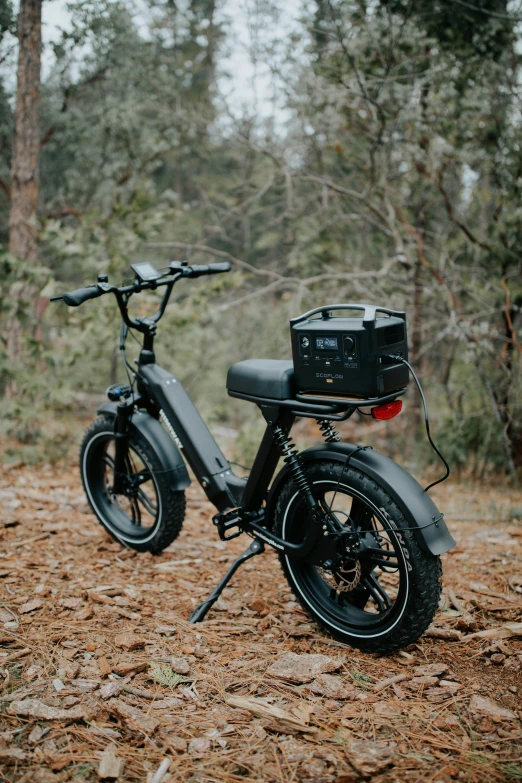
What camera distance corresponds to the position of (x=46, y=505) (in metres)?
4.21

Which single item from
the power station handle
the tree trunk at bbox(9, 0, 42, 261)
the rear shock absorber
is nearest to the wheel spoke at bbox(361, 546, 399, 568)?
the rear shock absorber

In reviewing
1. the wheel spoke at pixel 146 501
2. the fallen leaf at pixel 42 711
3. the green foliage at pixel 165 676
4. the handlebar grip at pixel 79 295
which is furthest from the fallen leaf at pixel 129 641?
the handlebar grip at pixel 79 295

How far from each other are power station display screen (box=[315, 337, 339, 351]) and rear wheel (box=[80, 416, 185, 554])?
1246 mm

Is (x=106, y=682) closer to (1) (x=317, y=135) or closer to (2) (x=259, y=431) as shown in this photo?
(2) (x=259, y=431)

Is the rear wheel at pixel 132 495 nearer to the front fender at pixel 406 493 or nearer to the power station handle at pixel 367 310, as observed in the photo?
the front fender at pixel 406 493

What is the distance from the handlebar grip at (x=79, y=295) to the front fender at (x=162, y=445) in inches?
28.2

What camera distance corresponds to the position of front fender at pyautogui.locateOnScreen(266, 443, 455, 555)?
7.02ft

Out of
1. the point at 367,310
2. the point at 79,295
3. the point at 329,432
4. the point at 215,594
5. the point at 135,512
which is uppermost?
the point at 79,295

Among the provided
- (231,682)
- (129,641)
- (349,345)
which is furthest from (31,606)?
(349,345)

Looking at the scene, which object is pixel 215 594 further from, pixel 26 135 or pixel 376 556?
pixel 26 135

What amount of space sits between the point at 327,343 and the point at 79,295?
129cm

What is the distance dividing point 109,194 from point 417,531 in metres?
7.60

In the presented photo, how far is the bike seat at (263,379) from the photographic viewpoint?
2.46m

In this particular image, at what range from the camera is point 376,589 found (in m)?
2.48
